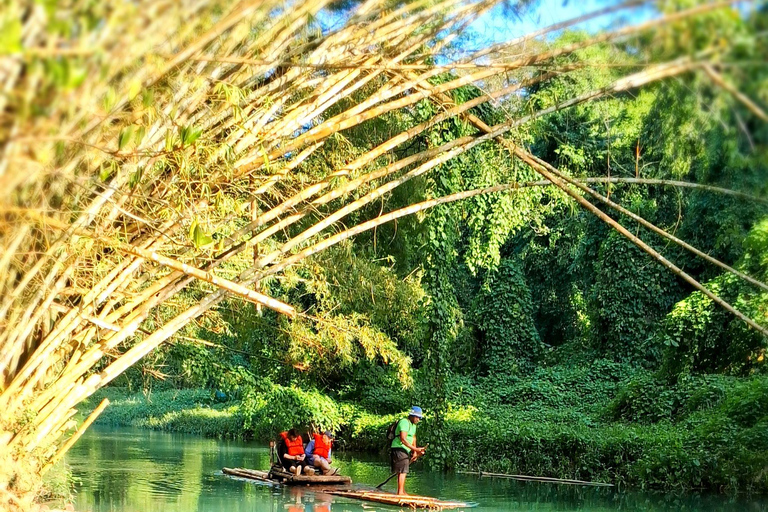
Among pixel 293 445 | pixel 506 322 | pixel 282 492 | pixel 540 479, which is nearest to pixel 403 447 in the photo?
pixel 282 492

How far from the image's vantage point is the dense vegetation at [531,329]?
1151 centimetres

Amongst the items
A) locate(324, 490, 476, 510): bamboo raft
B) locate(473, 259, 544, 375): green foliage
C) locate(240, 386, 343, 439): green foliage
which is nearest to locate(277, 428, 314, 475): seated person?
locate(324, 490, 476, 510): bamboo raft

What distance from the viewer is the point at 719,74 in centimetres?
262

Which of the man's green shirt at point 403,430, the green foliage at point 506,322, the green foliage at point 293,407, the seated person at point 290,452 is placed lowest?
the seated person at point 290,452

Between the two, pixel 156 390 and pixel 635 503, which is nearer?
pixel 635 503

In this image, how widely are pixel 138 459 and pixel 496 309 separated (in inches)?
328

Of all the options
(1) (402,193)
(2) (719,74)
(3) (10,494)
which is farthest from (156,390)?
(2) (719,74)

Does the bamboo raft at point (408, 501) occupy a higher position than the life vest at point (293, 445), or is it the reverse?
the life vest at point (293, 445)

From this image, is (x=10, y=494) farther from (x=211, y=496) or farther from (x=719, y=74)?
(x=211, y=496)

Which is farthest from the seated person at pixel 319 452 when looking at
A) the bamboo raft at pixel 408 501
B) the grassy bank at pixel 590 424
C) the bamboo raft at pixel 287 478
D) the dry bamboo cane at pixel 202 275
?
the dry bamboo cane at pixel 202 275

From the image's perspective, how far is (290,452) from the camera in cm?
1323

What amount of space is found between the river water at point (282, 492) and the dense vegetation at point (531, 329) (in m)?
0.81

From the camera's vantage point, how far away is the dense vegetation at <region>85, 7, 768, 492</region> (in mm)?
11508

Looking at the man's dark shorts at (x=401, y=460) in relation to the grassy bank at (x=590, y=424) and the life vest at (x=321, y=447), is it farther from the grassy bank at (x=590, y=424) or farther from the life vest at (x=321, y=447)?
the grassy bank at (x=590, y=424)
